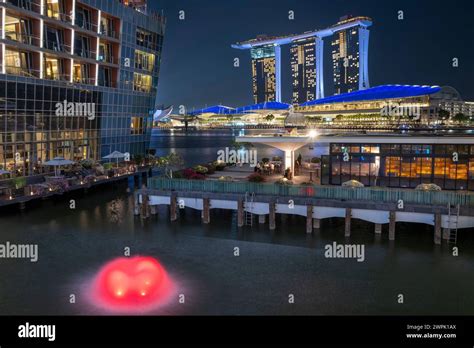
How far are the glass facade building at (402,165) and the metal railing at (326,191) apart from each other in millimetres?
5801

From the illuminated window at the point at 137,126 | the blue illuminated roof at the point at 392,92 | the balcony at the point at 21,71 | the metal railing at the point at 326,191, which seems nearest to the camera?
the metal railing at the point at 326,191

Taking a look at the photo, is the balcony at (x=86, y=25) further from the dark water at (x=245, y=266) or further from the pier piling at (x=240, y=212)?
the pier piling at (x=240, y=212)

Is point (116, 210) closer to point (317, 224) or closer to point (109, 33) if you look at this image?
point (317, 224)

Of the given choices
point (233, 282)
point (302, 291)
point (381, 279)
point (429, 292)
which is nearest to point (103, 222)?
point (233, 282)

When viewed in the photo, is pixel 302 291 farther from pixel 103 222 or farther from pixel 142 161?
pixel 142 161

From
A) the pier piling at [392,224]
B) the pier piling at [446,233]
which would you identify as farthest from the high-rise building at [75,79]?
the pier piling at [446,233]

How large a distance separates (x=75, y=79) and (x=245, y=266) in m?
37.3

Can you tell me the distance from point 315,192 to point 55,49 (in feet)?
110

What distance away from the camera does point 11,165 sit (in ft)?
140

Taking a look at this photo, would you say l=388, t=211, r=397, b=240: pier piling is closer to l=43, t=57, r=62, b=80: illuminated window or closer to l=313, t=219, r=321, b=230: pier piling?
l=313, t=219, r=321, b=230: pier piling

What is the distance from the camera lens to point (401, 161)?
3441 centimetres

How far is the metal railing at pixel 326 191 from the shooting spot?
2767 centimetres

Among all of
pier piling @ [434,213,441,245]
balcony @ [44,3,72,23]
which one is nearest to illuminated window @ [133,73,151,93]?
balcony @ [44,3,72,23]

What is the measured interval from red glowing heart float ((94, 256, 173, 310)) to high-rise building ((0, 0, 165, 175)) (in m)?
22.1
